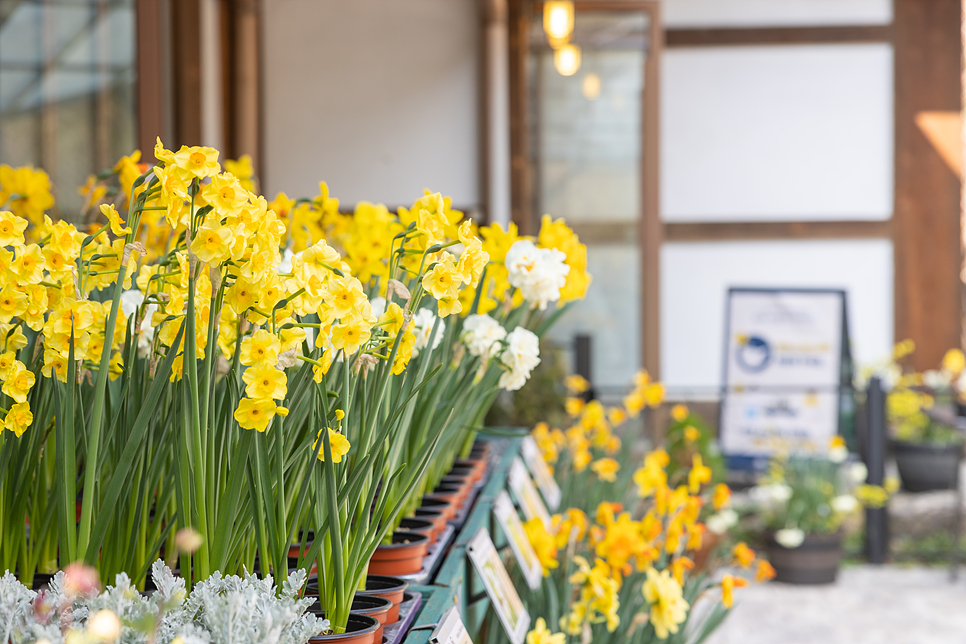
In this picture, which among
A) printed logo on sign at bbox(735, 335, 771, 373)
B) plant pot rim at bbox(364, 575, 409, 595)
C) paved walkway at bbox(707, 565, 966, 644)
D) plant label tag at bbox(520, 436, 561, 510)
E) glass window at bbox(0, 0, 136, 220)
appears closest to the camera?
plant pot rim at bbox(364, 575, 409, 595)

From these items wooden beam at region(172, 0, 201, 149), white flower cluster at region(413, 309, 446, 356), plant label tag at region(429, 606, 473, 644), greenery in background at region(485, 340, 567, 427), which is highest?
wooden beam at region(172, 0, 201, 149)

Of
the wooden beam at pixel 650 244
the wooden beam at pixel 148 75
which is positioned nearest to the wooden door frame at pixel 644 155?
the wooden beam at pixel 650 244

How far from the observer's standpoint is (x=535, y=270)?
50.5 inches

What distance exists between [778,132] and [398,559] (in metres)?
5.39

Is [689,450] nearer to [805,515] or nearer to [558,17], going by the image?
[805,515]

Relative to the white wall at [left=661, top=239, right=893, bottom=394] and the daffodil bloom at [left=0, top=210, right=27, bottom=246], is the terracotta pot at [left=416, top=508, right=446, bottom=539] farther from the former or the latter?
the white wall at [left=661, top=239, right=893, bottom=394]

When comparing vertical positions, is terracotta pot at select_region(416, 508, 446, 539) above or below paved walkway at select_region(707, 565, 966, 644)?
above

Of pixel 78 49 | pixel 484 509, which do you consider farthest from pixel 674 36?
pixel 484 509

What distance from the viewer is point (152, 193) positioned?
0.82m

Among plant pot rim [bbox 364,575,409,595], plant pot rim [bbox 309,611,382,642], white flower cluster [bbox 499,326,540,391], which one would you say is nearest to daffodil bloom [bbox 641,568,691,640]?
white flower cluster [bbox 499,326,540,391]

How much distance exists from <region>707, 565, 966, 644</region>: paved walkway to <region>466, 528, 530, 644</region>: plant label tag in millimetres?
2003

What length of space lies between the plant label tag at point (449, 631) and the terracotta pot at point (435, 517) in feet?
1.18

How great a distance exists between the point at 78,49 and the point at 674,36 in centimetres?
416

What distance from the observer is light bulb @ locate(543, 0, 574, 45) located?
16.4ft
